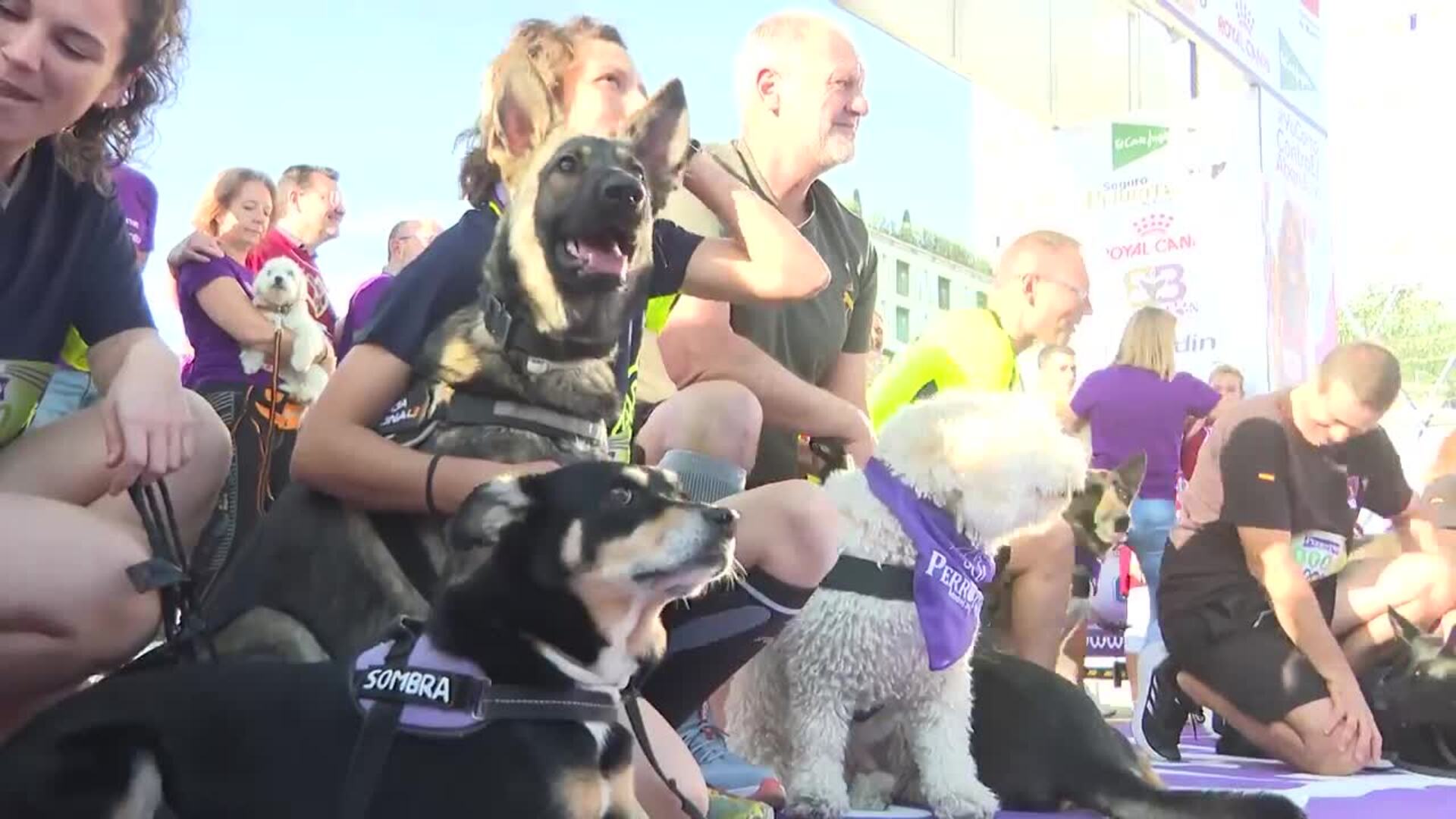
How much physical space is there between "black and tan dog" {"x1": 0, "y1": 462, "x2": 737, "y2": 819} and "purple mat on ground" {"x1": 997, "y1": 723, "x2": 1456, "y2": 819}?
1.17 metres

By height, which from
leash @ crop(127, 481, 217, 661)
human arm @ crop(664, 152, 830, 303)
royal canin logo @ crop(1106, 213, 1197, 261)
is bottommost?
leash @ crop(127, 481, 217, 661)

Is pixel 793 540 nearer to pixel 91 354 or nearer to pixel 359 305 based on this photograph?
pixel 91 354

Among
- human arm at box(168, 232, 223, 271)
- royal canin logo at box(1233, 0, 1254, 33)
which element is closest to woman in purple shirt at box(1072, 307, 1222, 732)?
human arm at box(168, 232, 223, 271)

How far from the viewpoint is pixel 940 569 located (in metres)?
2.25

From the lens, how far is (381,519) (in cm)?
158

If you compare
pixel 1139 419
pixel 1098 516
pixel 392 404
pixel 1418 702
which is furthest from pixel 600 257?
pixel 1139 419

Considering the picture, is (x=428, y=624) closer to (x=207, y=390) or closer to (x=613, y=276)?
(x=613, y=276)

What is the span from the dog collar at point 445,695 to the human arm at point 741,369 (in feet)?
3.31

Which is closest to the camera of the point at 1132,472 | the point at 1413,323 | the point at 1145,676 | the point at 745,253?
the point at 745,253

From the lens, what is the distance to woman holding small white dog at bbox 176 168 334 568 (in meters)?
2.96

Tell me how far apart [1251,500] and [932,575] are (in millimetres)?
1529

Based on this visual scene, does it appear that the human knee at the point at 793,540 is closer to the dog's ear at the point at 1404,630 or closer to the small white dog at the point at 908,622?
the small white dog at the point at 908,622

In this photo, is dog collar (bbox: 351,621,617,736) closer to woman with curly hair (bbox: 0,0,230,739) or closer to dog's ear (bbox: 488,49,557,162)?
woman with curly hair (bbox: 0,0,230,739)

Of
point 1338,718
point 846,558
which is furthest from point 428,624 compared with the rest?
point 1338,718
